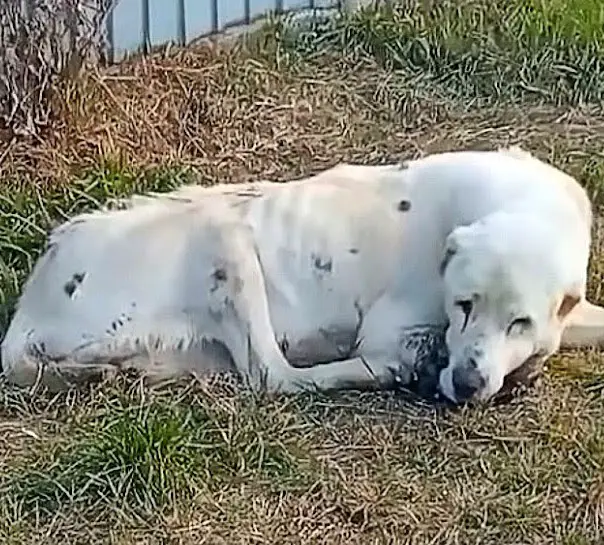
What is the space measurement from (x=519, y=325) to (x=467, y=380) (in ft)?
0.62

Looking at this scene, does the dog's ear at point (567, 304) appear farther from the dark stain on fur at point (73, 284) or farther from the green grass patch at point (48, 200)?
the green grass patch at point (48, 200)

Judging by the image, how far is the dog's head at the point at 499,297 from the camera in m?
4.21

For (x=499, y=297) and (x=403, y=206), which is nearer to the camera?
(x=499, y=297)

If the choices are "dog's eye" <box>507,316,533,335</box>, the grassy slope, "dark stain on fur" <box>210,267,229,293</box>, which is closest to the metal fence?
the grassy slope

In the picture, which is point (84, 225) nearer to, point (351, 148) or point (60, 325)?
point (60, 325)

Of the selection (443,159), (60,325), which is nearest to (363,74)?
(443,159)

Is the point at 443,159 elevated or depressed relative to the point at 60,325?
elevated

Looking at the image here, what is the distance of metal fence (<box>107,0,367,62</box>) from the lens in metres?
6.73

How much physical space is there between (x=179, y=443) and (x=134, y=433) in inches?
4.4

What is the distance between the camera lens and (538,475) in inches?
160

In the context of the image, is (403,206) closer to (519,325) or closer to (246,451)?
(519,325)

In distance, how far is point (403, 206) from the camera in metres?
4.64

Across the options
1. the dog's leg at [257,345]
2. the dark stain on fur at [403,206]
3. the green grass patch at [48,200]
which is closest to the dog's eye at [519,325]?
the dog's leg at [257,345]

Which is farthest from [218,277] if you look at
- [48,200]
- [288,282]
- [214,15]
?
[214,15]
